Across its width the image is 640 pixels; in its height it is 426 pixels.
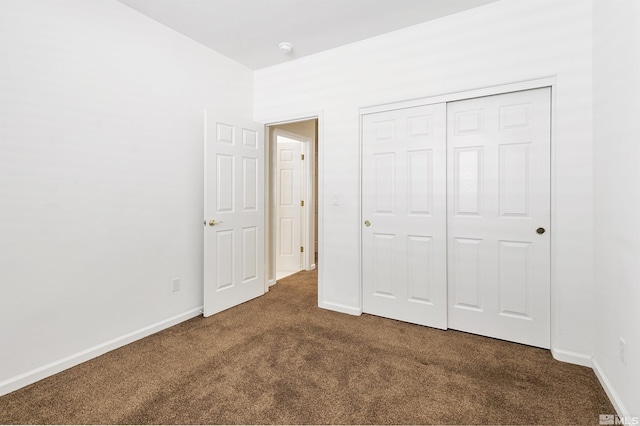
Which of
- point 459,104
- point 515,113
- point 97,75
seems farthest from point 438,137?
point 97,75

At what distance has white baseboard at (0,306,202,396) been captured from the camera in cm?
184

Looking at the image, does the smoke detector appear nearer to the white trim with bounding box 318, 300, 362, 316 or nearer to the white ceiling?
the white ceiling

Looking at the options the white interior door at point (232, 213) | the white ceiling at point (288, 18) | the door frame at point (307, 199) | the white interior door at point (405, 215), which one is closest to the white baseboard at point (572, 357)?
the white interior door at point (405, 215)

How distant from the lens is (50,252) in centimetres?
202

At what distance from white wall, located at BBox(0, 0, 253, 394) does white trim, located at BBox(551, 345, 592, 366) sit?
301cm

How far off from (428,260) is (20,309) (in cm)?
293

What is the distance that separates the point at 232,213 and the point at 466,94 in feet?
7.89

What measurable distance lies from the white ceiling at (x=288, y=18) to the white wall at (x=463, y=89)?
14 centimetres

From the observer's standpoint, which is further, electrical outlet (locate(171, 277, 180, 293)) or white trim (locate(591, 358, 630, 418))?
electrical outlet (locate(171, 277, 180, 293))

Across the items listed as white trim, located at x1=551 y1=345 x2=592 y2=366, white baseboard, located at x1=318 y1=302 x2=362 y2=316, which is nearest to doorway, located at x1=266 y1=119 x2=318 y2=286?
white baseboard, located at x1=318 y1=302 x2=362 y2=316

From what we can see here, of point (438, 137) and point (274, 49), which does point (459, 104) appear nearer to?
point (438, 137)

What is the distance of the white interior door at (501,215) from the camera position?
2277 mm

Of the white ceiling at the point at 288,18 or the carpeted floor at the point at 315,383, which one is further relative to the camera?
the white ceiling at the point at 288,18

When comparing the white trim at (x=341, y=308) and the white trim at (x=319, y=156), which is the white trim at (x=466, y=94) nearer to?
the white trim at (x=319, y=156)
